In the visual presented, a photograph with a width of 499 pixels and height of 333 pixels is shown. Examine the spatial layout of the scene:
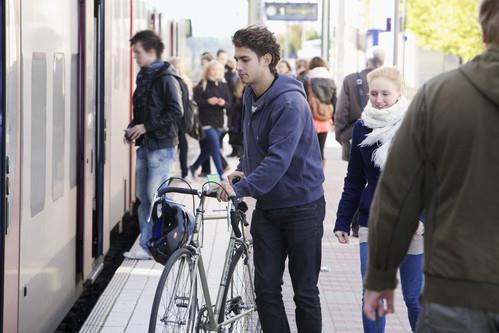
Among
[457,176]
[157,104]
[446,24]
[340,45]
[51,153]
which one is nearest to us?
Result: [457,176]

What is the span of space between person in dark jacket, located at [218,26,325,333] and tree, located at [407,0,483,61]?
155ft

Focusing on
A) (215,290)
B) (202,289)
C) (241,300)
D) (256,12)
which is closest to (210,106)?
(256,12)

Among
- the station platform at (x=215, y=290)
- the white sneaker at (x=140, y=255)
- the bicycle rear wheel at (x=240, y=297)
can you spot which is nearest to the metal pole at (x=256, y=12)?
the station platform at (x=215, y=290)

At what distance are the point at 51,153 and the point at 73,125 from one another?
97 cm

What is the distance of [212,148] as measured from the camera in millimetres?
16734

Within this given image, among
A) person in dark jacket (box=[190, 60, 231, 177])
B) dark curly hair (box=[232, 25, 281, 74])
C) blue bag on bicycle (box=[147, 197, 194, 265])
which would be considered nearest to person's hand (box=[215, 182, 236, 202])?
blue bag on bicycle (box=[147, 197, 194, 265])

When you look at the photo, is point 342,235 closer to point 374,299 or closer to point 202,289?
point 202,289

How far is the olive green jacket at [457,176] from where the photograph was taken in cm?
302

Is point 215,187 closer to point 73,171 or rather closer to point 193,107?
point 73,171

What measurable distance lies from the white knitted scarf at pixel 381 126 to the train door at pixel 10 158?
1.59 m

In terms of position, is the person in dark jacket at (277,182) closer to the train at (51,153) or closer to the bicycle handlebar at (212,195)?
the bicycle handlebar at (212,195)

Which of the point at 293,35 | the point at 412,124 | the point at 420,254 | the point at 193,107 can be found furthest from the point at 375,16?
the point at 293,35

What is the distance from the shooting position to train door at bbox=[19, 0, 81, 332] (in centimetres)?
577

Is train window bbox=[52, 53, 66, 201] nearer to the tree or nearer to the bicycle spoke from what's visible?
the bicycle spoke
